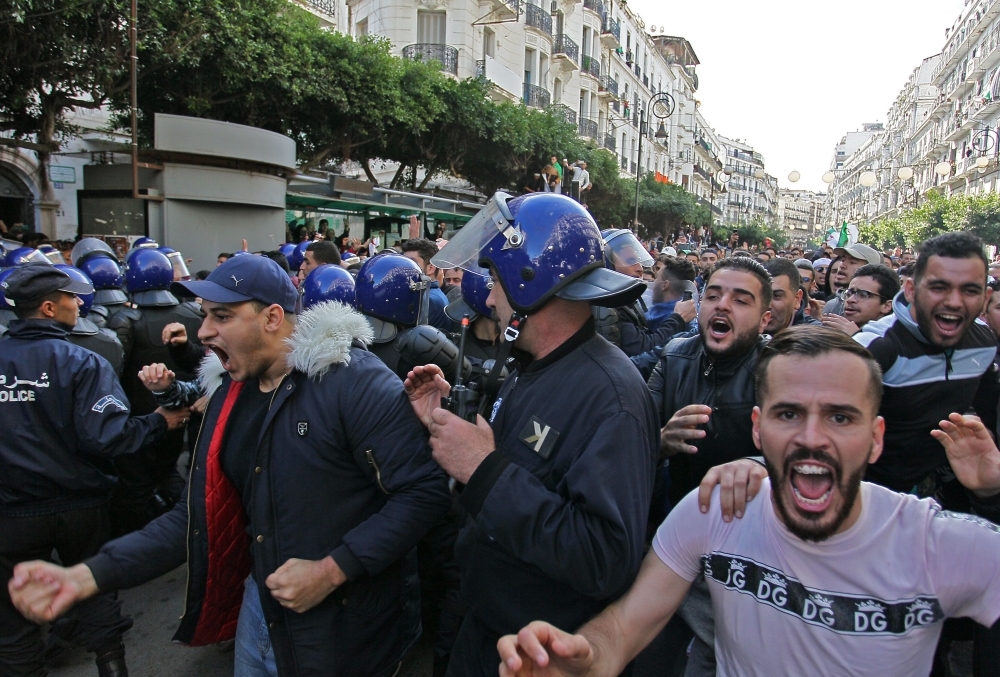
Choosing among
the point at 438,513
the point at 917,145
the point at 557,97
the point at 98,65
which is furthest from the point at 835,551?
the point at 917,145

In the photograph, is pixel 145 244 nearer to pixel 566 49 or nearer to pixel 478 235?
pixel 478 235

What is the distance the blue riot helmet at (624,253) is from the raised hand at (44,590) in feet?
11.4

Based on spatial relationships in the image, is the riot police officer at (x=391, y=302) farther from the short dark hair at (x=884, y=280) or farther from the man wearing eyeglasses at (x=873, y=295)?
the short dark hair at (x=884, y=280)

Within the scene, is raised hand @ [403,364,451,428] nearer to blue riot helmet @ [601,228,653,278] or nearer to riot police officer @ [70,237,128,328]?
blue riot helmet @ [601,228,653,278]

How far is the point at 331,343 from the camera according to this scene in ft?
7.12

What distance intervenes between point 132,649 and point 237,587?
178 centimetres

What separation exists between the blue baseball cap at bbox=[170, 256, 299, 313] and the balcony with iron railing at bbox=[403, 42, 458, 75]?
2832 centimetres

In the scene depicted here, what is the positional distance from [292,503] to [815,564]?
1552 millimetres

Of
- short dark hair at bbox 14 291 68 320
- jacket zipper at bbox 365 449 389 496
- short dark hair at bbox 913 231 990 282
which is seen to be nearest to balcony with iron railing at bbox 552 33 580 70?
short dark hair at bbox 913 231 990 282

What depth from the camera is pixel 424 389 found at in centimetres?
196

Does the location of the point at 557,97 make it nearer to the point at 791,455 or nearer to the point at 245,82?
the point at 245,82

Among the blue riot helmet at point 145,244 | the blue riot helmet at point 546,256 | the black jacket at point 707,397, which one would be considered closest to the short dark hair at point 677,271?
the black jacket at point 707,397

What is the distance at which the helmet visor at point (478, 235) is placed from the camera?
6.25ft

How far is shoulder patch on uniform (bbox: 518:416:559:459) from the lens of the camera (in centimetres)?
163
